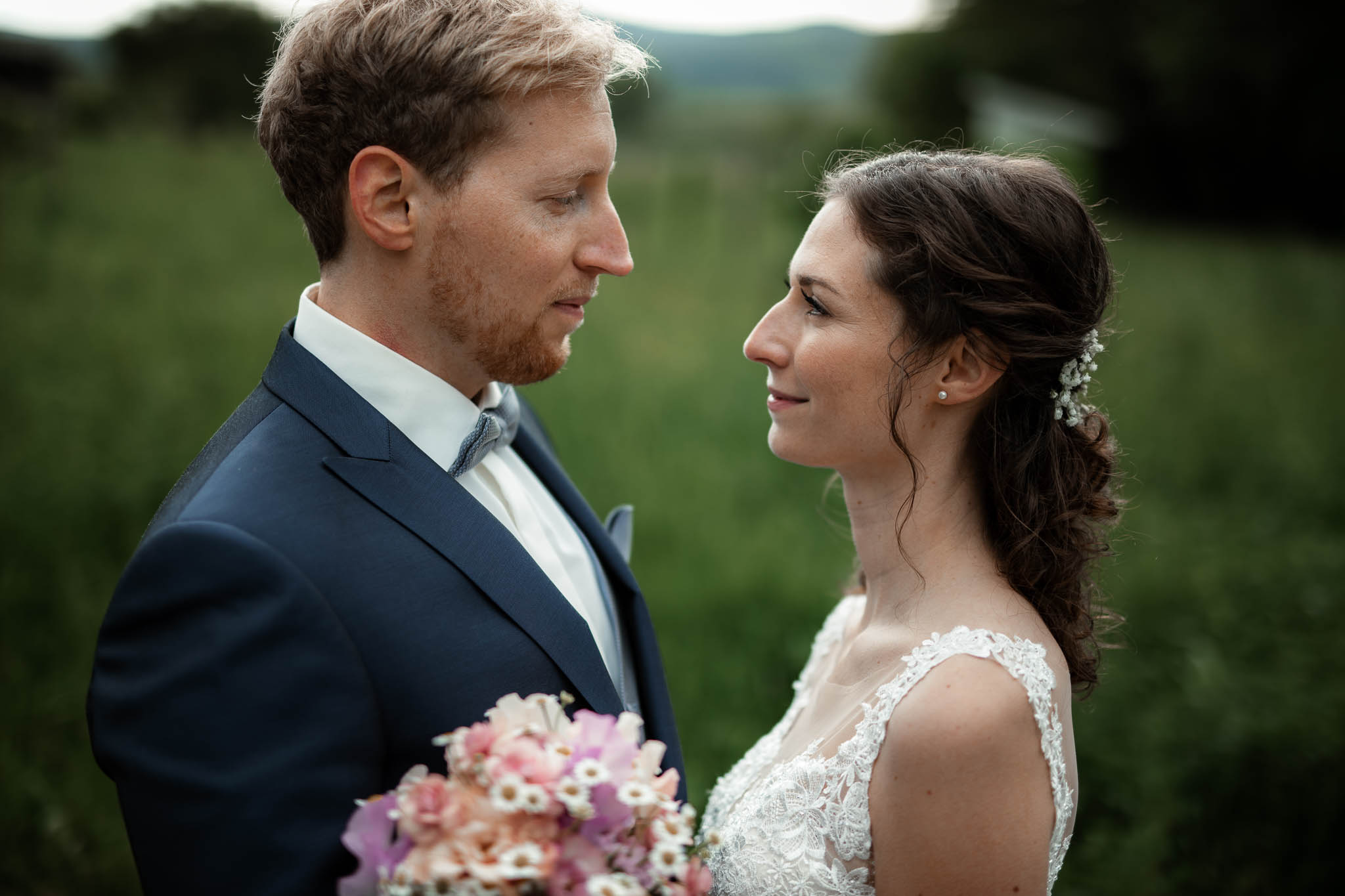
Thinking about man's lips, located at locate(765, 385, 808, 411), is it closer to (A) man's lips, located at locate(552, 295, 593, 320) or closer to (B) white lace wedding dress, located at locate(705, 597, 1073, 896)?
(A) man's lips, located at locate(552, 295, 593, 320)

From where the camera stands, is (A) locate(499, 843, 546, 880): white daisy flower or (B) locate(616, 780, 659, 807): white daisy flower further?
(B) locate(616, 780, 659, 807): white daisy flower

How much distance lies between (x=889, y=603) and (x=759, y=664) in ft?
9.87

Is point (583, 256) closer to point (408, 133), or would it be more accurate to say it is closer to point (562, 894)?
point (408, 133)

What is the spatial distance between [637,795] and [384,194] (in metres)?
1.47

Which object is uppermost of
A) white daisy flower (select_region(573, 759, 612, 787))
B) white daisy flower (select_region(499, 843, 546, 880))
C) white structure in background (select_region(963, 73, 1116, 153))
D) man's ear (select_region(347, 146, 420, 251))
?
man's ear (select_region(347, 146, 420, 251))

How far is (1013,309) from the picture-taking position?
246 centimetres

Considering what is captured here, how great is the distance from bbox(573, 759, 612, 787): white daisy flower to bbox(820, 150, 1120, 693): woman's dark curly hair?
1324mm

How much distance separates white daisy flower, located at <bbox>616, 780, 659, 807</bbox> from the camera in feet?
5.21

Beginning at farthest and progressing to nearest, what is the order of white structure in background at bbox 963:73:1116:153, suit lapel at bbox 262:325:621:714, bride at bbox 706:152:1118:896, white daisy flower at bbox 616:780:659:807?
white structure in background at bbox 963:73:1116:153
bride at bbox 706:152:1118:896
suit lapel at bbox 262:325:621:714
white daisy flower at bbox 616:780:659:807

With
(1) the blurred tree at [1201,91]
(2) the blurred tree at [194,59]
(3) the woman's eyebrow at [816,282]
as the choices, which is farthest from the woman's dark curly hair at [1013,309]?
(1) the blurred tree at [1201,91]

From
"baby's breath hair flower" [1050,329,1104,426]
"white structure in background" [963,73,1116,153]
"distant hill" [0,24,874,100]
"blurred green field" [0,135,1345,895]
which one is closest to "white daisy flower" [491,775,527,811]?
"baby's breath hair flower" [1050,329,1104,426]

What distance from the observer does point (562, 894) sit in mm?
1579

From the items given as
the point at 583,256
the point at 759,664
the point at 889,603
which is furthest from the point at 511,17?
the point at 759,664

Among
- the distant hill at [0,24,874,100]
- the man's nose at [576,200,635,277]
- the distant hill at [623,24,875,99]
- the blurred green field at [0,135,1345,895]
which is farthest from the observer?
the distant hill at [623,24,875,99]
